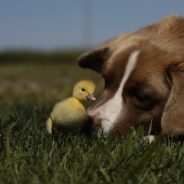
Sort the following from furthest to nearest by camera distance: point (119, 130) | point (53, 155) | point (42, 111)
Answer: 1. point (42, 111)
2. point (119, 130)
3. point (53, 155)

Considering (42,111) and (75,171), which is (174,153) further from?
(42,111)

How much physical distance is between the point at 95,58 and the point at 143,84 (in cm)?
124

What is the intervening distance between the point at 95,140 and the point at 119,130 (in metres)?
0.67

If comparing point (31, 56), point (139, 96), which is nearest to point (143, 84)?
point (139, 96)

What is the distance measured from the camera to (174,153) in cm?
345

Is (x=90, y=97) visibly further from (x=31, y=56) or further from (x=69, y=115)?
(x=31, y=56)

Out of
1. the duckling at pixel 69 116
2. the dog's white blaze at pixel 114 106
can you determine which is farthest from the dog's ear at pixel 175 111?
the duckling at pixel 69 116

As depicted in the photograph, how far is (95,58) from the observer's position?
18.5 feet

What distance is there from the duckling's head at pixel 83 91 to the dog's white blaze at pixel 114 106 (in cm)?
18

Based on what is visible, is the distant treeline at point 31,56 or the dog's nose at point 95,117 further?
the distant treeline at point 31,56

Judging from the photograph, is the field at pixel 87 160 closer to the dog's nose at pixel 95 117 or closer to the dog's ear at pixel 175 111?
the dog's ear at pixel 175 111

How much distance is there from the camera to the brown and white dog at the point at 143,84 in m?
4.40

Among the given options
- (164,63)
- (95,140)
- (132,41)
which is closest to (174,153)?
(95,140)

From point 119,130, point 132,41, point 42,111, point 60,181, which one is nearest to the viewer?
point 60,181
